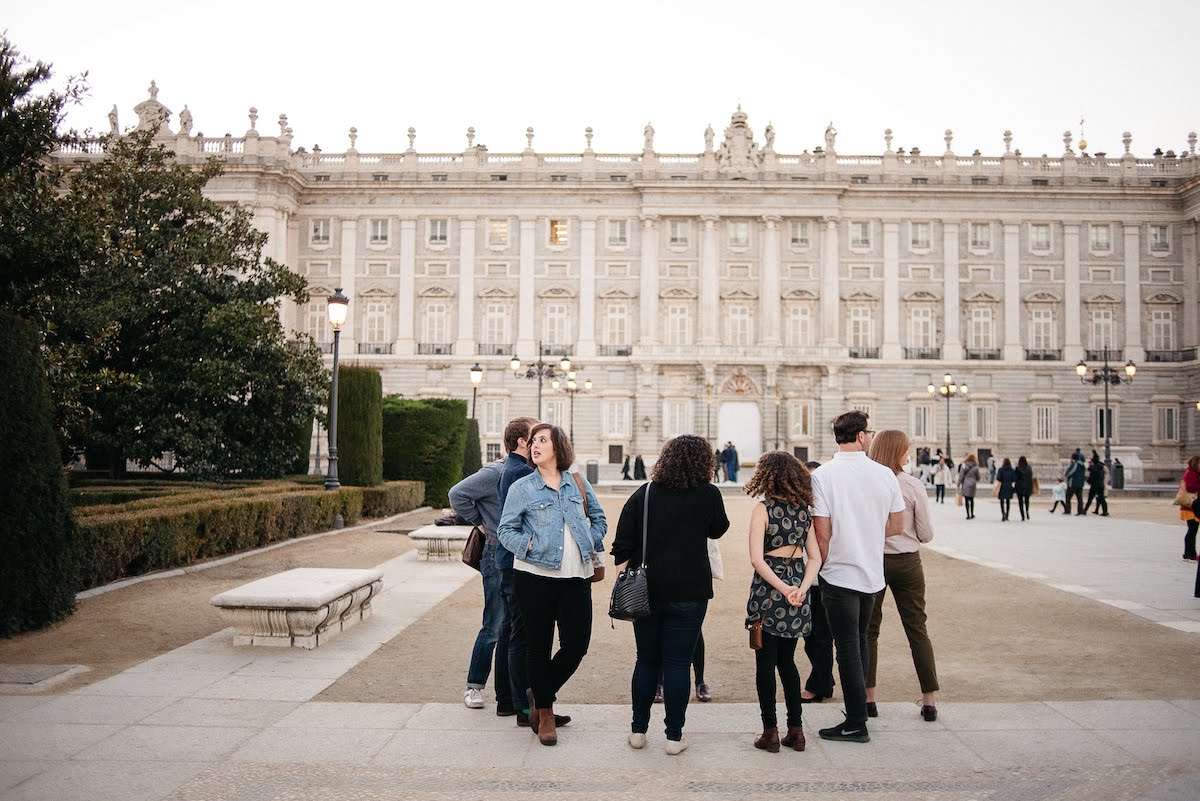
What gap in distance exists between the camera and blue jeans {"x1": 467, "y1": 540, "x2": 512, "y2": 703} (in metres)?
6.39

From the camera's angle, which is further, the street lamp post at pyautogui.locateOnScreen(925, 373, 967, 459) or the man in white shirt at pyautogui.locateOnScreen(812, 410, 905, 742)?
the street lamp post at pyautogui.locateOnScreen(925, 373, 967, 459)

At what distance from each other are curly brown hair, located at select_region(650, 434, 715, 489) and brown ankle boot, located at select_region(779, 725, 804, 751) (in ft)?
4.92

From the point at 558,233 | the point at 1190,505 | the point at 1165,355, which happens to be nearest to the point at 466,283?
the point at 558,233

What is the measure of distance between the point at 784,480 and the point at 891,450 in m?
1.35

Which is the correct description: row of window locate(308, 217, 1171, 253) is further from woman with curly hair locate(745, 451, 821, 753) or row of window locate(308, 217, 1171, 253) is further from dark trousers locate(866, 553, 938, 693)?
woman with curly hair locate(745, 451, 821, 753)

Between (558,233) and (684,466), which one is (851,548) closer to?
(684,466)

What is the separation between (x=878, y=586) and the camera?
5914 millimetres

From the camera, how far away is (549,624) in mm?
5762

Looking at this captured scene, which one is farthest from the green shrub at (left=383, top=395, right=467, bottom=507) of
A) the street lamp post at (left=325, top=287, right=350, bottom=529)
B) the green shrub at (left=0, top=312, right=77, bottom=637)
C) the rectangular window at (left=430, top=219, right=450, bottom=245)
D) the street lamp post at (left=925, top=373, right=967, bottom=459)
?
the rectangular window at (left=430, top=219, right=450, bottom=245)

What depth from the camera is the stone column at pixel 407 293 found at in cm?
5009

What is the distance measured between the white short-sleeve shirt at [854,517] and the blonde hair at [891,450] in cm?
68

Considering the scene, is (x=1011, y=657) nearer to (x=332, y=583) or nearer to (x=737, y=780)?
(x=737, y=780)

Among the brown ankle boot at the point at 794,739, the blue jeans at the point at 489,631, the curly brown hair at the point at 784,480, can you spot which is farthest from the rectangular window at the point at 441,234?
the brown ankle boot at the point at 794,739

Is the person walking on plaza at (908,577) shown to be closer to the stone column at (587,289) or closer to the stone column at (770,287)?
the stone column at (770,287)
